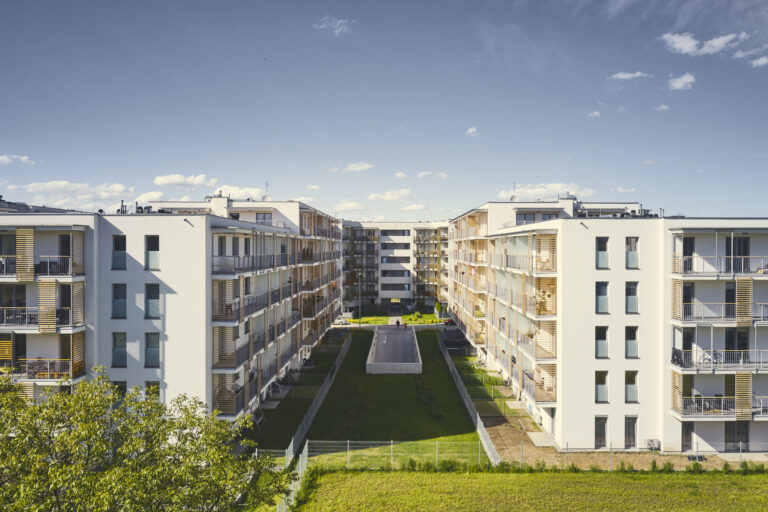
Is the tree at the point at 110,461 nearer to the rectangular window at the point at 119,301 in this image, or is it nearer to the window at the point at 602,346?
the rectangular window at the point at 119,301

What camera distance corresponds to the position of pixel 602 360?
2752 centimetres

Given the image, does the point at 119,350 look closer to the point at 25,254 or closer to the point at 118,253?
the point at 118,253

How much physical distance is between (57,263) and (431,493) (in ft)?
72.8

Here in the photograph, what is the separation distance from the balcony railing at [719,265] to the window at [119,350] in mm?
30461

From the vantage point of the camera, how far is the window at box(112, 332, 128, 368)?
84.1 ft

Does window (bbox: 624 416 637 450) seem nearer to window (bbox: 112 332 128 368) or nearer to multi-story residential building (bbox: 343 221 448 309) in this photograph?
window (bbox: 112 332 128 368)

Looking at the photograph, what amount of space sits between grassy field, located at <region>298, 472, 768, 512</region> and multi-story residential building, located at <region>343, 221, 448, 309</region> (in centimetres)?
6522

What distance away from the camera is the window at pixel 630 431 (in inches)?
1077

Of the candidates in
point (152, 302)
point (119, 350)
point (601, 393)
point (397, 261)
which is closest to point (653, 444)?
point (601, 393)

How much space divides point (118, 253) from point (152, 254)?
1888 millimetres

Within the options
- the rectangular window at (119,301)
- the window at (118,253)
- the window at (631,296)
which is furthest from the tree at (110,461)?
the window at (631,296)

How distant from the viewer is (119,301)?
84.4 feet

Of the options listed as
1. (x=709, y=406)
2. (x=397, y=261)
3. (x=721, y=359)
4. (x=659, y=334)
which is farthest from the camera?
(x=397, y=261)

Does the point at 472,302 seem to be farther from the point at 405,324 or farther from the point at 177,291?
the point at 177,291
